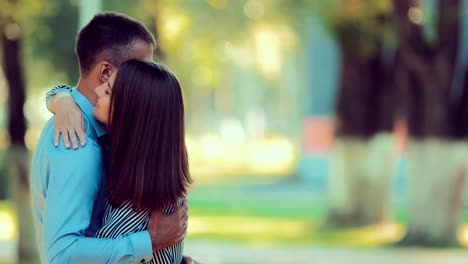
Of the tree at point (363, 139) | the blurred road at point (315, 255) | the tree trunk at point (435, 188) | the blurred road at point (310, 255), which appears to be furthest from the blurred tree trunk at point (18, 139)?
the tree at point (363, 139)

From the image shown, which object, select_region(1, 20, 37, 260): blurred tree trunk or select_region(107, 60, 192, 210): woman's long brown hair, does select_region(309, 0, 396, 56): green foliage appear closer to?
select_region(1, 20, 37, 260): blurred tree trunk

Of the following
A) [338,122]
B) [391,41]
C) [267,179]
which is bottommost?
[267,179]

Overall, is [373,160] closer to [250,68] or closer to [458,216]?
[458,216]

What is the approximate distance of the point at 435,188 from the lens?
55.8 ft

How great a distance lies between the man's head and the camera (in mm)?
3104

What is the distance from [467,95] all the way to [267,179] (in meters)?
23.9

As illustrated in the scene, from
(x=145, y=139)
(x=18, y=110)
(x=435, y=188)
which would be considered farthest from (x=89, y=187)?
(x=435, y=188)

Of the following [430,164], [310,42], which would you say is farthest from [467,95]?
[310,42]

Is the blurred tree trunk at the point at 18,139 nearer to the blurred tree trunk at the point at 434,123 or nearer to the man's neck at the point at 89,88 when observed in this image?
the blurred tree trunk at the point at 434,123

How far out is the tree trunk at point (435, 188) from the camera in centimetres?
1695

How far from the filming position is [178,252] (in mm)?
3096

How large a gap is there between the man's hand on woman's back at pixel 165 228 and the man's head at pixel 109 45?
426 mm

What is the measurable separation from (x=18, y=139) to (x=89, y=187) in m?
12.5

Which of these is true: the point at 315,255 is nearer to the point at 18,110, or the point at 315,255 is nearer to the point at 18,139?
the point at 18,139
